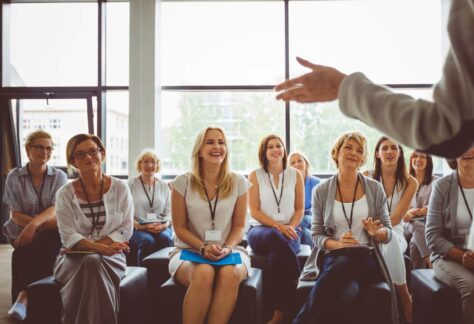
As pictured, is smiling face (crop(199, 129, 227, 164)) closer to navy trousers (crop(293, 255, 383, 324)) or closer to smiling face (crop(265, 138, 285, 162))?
smiling face (crop(265, 138, 285, 162))

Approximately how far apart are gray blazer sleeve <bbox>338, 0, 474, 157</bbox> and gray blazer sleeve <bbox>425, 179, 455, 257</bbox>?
7.55ft

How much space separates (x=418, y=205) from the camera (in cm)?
400

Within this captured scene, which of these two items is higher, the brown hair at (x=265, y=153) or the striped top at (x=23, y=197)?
the brown hair at (x=265, y=153)

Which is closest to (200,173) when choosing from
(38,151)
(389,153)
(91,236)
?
(91,236)

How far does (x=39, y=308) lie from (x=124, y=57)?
15.8 ft

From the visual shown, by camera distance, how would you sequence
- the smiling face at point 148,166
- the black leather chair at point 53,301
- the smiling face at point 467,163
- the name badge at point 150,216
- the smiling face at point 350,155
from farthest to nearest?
the smiling face at point 148,166 → the name badge at point 150,216 → the smiling face at point 350,155 → the smiling face at point 467,163 → the black leather chair at point 53,301

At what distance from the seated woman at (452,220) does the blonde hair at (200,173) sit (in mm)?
1455

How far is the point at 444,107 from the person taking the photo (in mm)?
707

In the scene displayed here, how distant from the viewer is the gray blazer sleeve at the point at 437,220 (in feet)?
9.20

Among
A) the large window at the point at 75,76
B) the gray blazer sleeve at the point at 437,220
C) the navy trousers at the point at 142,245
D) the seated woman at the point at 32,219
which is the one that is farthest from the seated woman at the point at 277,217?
the large window at the point at 75,76

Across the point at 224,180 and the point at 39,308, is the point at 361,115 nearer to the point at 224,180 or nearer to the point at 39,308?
the point at 224,180

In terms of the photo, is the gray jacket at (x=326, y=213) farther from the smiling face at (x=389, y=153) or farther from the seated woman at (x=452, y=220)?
the smiling face at (x=389, y=153)

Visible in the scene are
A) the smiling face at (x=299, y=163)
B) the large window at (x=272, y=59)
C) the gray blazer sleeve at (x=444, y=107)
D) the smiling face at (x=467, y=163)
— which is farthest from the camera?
the large window at (x=272, y=59)

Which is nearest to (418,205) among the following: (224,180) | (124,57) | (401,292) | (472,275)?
(401,292)
